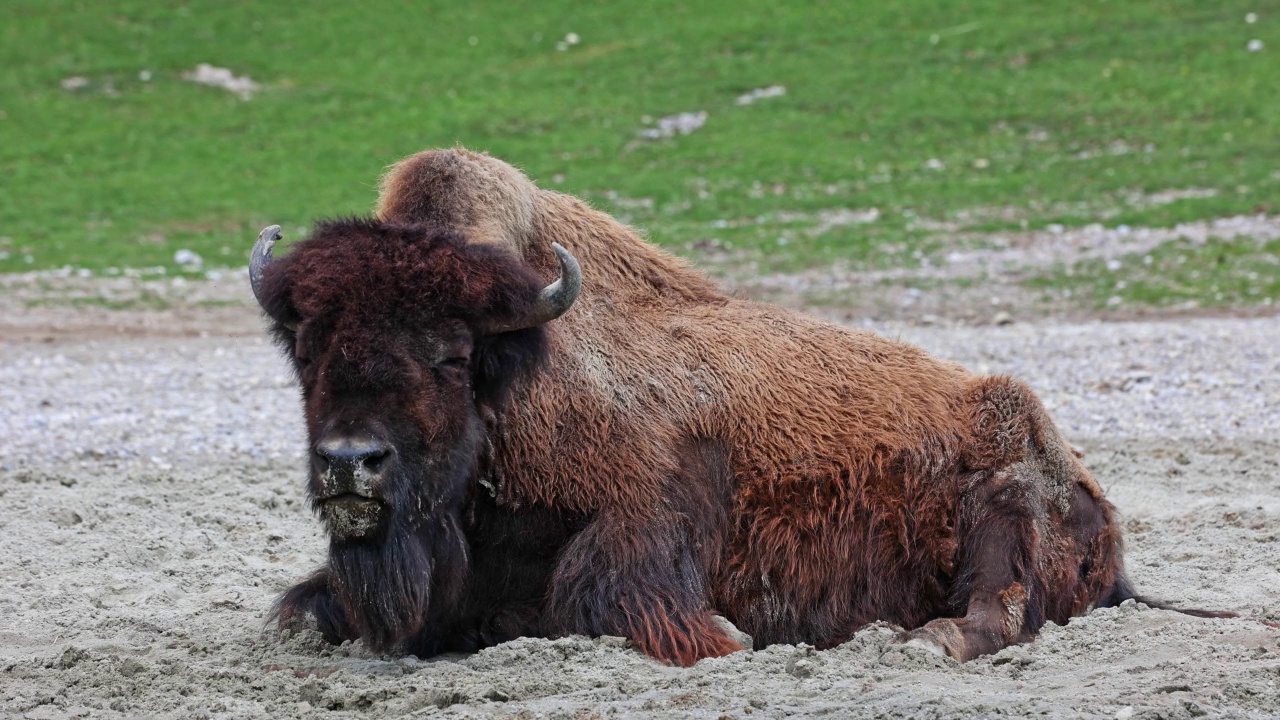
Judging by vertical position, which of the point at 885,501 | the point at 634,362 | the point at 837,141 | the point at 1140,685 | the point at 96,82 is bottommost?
the point at 1140,685

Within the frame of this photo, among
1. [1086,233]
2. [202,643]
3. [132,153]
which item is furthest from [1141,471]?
[132,153]

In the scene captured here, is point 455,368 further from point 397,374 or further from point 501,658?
point 501,658

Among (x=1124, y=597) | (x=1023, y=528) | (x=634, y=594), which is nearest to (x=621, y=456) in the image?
(x=634, y=594)

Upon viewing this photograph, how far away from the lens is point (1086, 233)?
2147 centimetres

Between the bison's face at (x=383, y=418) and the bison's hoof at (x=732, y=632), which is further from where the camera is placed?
the bison's hoof at (x=732, y=632)

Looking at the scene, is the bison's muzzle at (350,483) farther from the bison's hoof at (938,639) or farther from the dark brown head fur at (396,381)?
the bison's hoof at (938,639)

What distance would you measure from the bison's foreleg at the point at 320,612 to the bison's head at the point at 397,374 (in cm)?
34

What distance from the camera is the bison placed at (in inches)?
225

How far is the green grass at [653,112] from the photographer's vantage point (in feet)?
79.8

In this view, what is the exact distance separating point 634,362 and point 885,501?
4.22ft

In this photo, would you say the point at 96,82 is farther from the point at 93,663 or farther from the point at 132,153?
the point at 93,663

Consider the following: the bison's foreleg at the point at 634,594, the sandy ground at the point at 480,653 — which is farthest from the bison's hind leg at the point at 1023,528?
the bison's foreleg at the point at 634,594

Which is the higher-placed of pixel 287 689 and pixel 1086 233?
pixel 1086 233

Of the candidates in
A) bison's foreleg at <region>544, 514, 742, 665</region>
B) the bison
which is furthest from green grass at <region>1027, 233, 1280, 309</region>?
bison's foreleg at <region>544, 514, 742, 665</region>
